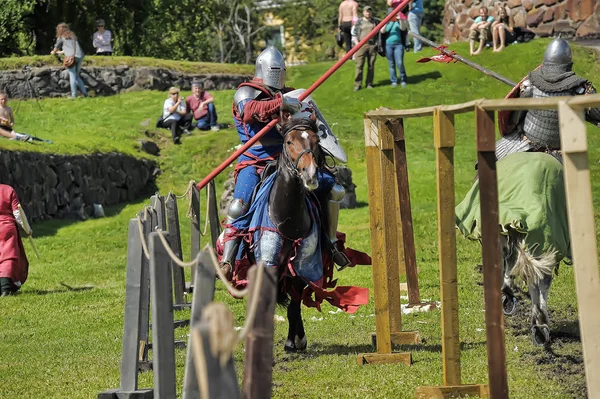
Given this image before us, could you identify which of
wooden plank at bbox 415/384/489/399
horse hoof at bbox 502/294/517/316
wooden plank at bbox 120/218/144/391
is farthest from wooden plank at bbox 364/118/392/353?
wooden plank at bbox 120/218/144/391

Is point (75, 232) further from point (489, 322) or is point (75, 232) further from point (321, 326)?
point (489, 322)

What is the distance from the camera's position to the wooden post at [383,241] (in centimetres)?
884

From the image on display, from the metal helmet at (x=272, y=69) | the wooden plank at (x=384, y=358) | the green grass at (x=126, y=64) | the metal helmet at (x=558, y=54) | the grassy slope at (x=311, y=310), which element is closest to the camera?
the grassy slope at (x=311, y=310)

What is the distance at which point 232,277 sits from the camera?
9.76 metres

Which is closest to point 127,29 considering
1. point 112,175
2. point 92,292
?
point 112,175

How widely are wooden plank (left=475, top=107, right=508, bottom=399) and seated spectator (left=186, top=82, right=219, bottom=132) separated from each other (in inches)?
765

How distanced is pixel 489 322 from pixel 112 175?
17200mm

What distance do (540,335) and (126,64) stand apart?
23.3m

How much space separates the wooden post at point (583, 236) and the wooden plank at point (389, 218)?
3621 mm

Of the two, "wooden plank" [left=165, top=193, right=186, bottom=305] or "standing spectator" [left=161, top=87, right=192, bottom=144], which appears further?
"standing spectator" [left=161, top=87, right=192, bottom=144]

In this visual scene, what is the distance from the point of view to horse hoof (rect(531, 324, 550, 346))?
888 cm

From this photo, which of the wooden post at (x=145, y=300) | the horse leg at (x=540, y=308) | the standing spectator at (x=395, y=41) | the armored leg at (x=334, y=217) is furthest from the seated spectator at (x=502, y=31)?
the wooden post at (x=145, y=300)

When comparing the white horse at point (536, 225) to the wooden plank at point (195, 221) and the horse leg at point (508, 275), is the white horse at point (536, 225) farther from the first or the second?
the wooden plank at point (195, 221)

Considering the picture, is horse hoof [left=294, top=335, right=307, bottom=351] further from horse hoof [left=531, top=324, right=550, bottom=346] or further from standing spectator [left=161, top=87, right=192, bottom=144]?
standing spectator [left=161, top=87, right=192, bottom=144]
